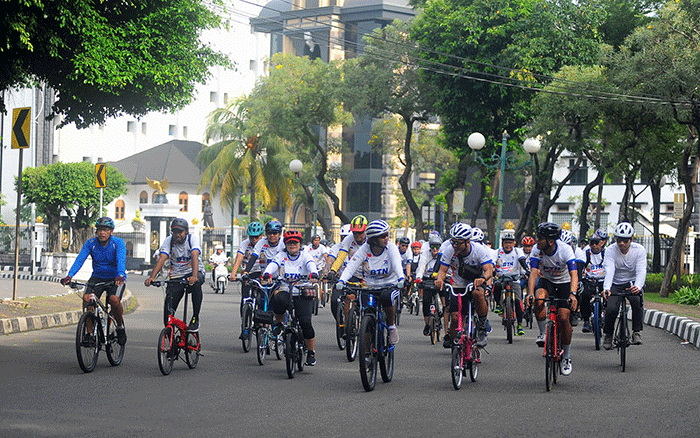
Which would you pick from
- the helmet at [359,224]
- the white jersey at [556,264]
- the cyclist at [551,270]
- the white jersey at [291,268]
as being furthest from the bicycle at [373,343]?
the helmet at [359,224]

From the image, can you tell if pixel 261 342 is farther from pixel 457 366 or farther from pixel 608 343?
pixel 608 343

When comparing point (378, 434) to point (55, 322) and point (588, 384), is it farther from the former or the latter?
point (55, 322)

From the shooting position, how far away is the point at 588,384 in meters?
10.9

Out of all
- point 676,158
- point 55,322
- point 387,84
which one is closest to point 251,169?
point 387,84

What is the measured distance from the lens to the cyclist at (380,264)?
10.9m

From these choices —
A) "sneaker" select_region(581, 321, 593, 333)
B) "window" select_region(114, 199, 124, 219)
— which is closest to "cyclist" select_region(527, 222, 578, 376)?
"sneaker" select_region(581, 321, 593, 333)

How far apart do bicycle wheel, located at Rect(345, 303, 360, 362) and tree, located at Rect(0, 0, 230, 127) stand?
5281 mm

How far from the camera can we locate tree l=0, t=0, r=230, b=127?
1328 centimetres

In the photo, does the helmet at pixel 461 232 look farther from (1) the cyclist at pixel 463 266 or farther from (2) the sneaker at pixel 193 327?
(2) the sneaker at pixel 193 327

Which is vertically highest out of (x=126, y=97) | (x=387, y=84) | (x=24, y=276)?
(x=387, y=84)

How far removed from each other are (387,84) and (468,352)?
3253 centimetres

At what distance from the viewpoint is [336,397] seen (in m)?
9.76

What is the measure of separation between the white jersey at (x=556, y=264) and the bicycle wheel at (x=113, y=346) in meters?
4.85

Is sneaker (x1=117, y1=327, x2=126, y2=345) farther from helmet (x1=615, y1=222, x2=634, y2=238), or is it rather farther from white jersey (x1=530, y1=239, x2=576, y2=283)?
helmet (x1=615, y1=222, x2=634, y2=238)
